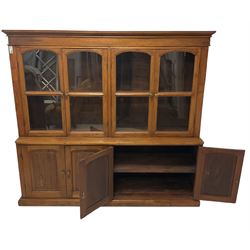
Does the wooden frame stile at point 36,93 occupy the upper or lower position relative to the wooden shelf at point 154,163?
upper

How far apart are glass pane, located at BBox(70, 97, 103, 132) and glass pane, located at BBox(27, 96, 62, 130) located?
129mm

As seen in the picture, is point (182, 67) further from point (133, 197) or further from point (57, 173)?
point (57, 173)

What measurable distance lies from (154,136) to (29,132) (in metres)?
1.15

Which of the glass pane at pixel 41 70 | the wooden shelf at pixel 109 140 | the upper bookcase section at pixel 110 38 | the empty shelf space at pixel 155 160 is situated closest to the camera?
the upper bookcase section at pixel 110 38

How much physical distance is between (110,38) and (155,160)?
3.99ft

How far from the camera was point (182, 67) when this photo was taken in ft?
6.93

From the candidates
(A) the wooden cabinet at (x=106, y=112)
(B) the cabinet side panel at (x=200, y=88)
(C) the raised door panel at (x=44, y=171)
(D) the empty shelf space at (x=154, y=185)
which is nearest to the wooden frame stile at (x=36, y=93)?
(A) the wooden cabinet at (x=106, y=112)

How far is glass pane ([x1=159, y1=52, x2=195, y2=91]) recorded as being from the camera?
6.77ft

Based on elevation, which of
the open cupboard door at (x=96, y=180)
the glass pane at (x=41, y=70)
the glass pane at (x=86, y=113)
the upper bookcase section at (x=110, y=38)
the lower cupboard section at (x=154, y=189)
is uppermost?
the upper bookcase section at (x=110, y=38)

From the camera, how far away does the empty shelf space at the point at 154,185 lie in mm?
2375

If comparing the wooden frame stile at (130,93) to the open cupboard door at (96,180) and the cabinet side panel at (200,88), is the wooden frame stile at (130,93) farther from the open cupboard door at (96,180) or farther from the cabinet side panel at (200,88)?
the cabinet side panel at (200,88)

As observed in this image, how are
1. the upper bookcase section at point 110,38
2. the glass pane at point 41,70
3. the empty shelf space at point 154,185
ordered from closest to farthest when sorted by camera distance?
the upper bookcase section at point 110,38 → the glass pane at point 41,70 → the empty shelf space at point 154,185

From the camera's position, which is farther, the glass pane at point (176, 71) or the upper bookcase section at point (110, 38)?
the glass pane at point (176, 71)

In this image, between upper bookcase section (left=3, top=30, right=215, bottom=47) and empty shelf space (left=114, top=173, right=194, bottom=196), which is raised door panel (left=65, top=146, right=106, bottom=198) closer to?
empty shelf space (left=114, top=173, right=194, bottom=196)
